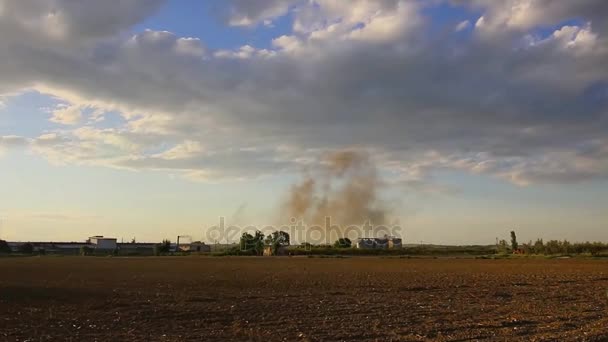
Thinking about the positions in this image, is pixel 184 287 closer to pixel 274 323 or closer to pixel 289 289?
pixel 289 289

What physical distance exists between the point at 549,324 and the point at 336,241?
15999 centimetres

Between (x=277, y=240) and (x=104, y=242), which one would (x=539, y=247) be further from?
(x=104, y=242)

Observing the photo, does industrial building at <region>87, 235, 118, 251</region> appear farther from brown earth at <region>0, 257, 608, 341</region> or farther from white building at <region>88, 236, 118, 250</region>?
brown earth at <region>0, 257, 608, 341</region>

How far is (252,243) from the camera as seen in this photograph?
153625mm

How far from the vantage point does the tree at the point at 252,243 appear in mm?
147250

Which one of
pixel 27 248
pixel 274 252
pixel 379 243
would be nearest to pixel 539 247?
pixel 274 252

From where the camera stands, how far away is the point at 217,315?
816 inches

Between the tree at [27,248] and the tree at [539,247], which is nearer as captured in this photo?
the tree at [539,247]

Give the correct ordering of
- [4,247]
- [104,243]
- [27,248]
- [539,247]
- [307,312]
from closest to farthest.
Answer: [307,312] < [539,247] < [4,247] < [27,248] < [104,243]

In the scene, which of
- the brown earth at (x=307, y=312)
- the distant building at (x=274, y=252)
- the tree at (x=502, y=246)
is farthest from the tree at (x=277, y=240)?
the brown earth at (x=307, y=312)

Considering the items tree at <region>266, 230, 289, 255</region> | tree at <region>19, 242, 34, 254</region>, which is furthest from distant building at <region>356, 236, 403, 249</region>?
tree at <region>19, 242, 34, 254</region>

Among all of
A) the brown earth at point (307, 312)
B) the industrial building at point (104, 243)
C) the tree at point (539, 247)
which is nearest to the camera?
the brown earth at point (307, 312)

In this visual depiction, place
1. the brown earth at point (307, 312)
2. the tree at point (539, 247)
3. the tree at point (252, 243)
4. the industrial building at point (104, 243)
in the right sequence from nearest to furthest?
1. the brown earth at point (307, 312)
2. the tree at point (539, 247)
3. the tree at point (252, 243)
4. the industrial building at point (104, 243)

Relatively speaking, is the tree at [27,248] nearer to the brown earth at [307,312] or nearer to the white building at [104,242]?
the white building at [104,242]
